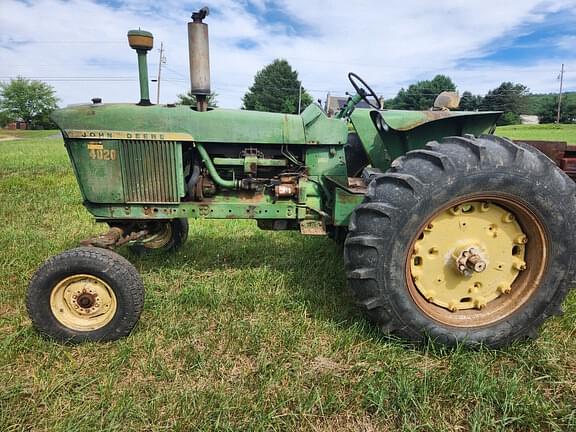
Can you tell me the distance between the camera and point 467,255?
2363 mm

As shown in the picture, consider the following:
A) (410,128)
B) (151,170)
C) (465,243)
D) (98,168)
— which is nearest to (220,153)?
(151,170)

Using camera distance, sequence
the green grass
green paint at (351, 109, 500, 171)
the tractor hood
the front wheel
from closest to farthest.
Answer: the front wheel, the tractor hood, green paint at (351, 109, 500, 171), the green grass

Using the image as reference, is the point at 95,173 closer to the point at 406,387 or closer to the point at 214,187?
the point at 214,187

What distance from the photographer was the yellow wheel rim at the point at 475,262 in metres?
2.37

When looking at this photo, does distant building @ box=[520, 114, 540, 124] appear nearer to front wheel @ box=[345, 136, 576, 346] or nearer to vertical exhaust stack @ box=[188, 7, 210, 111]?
front wheel @ box=[345, 136, 576, 346]

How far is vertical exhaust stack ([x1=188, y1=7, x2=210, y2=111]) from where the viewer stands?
2.64 meters

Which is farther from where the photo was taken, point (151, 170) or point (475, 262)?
point (151, 170)

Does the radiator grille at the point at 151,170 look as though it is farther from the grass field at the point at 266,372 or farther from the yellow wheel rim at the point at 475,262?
the yellow wheel rim at the point at 475,262

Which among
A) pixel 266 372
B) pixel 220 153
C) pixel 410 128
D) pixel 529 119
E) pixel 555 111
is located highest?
pixel 555 111

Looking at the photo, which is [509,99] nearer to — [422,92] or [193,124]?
[422,92]

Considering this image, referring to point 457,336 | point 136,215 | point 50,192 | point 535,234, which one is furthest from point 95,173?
point 50,192

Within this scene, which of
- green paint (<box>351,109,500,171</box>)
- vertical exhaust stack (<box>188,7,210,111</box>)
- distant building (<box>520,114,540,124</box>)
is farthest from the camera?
distant building (<box>520,114,540,124</box>)

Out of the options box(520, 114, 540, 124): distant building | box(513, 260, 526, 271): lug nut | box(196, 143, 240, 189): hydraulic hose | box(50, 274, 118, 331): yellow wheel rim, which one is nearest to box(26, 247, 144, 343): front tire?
box(50, 274, 118, 331): yellow wheel rim

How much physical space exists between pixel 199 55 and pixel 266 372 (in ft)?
7.04
